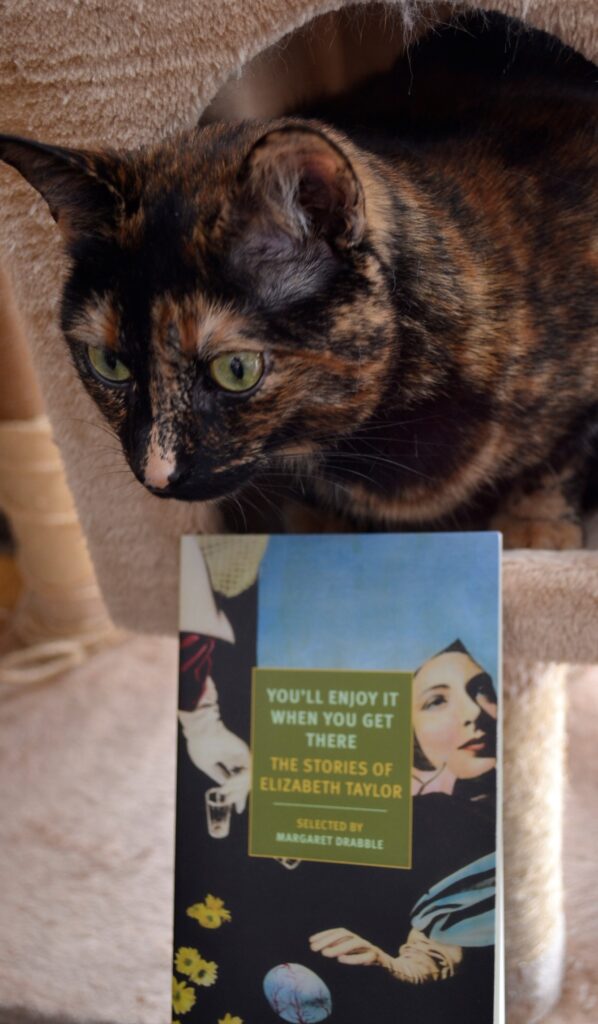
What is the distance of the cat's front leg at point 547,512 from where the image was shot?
2.93ft

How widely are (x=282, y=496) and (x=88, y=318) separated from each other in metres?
0.26

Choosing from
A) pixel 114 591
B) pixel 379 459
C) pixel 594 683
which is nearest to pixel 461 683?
pixel 379 459

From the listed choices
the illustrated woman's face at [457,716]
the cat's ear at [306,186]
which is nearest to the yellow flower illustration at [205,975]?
the illustrated woman's face at [457,716]

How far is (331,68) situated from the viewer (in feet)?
3.07

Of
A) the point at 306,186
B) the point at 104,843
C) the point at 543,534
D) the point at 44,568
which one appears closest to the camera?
the point at 306,186

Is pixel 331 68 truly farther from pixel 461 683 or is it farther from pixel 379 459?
pixel 461 683

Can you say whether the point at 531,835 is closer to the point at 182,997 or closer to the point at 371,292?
the point at 182,997

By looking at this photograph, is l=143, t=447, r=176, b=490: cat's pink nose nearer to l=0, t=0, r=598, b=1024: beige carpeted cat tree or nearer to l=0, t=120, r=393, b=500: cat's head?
l=0, t=120, r=393, b=500: cat's head

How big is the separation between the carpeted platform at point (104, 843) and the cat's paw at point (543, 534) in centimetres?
37

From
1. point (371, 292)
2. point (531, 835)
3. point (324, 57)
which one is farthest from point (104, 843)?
point (324, 57)

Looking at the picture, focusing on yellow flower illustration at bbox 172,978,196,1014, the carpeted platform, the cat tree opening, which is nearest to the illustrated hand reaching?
yellow flower illustration at bbox 172,978,196,1014

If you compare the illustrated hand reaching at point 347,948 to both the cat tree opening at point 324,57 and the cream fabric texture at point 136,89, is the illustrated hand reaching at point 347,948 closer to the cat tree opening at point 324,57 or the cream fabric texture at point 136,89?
the cream fabric texture at point 136,89

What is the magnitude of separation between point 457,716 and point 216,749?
0.65ft

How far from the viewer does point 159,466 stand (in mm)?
662
